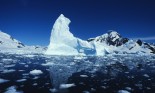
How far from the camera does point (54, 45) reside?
43.1 metres

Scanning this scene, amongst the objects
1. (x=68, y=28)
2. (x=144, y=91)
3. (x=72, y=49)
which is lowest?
(x=144, y=91)

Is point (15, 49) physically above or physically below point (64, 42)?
above

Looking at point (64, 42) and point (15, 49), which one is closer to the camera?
point (64, 42)

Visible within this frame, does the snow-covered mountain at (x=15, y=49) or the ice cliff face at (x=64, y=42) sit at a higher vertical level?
the snow-covered mountain at (x=15, y=49)

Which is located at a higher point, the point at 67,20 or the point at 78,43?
the point at 67,20

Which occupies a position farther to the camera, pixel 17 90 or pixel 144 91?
pixel 144 91

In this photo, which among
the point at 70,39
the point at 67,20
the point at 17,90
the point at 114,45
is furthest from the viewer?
the point at 114,45

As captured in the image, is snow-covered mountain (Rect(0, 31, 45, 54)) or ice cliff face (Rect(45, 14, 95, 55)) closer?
ice cliff face (Rect(45, 14, 95, 55))

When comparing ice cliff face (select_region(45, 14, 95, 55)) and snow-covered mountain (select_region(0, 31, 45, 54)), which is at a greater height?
snow-covered mountain (select_region(0, 31, 45, 54))

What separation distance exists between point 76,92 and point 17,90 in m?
2.91

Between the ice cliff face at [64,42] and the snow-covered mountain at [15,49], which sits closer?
the ice cliff face at [64,42]

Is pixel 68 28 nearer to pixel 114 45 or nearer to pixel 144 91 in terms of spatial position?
pixel 144 91

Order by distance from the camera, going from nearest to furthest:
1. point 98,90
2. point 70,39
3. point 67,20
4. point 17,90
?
point 17,90 → point 98,90 → point 70,39 → point 67,20

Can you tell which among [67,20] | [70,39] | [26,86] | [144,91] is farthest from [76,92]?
[67,20]
